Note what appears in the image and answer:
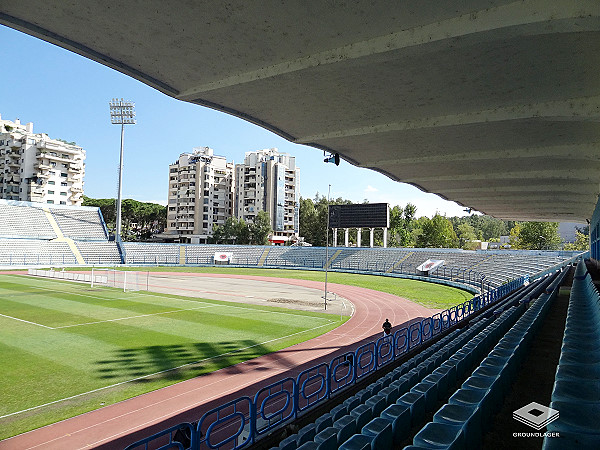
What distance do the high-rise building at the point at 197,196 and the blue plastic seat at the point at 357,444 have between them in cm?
9280

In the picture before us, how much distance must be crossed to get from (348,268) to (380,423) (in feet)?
182

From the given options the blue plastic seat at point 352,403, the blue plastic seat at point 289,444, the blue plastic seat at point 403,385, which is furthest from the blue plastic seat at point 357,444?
the blue plastic seat at point 403,385

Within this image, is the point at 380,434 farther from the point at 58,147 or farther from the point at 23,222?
the point at 58,147

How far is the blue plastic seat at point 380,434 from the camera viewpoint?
386 centimetres

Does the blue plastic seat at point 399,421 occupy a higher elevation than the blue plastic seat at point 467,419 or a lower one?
lower

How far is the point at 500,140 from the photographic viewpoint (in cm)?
1100

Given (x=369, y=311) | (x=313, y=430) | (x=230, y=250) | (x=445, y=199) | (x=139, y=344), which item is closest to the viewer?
(x=313, y=430)

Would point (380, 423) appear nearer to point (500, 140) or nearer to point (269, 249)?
point (500, 140)

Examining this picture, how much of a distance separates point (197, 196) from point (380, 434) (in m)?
97.9

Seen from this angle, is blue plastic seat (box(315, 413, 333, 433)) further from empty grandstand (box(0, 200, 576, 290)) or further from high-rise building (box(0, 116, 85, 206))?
high-rise building (box(0, 116, 85, 206))

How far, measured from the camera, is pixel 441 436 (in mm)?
3518

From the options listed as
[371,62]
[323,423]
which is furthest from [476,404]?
[371,62]

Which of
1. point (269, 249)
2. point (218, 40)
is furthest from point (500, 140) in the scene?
point (269, 249)

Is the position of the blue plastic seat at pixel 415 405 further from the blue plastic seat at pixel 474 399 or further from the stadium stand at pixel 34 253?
the stadium stand at pixel 34 253
